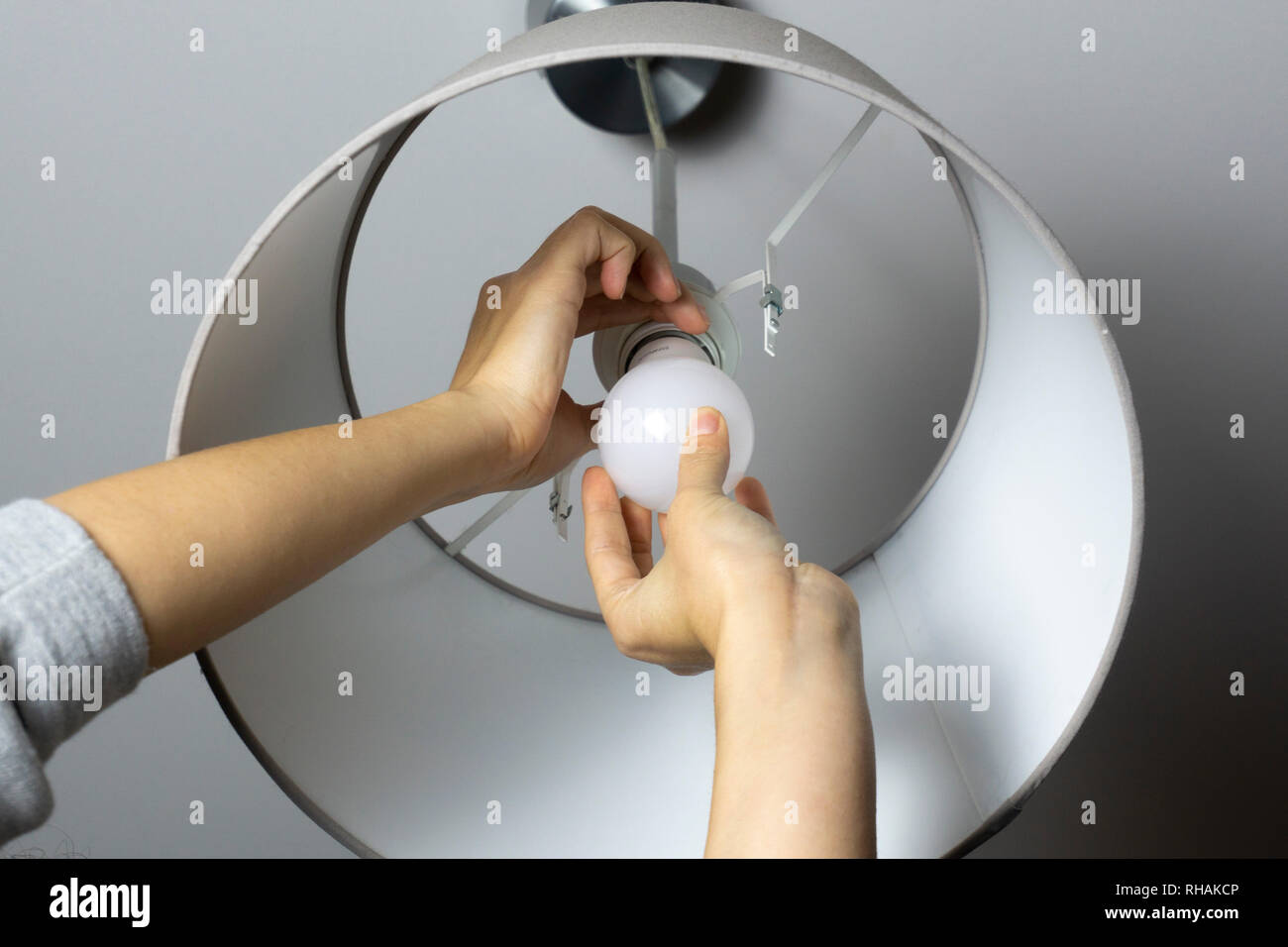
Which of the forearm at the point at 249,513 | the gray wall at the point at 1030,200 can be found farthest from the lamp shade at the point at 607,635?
the gray wall at the point at 1030,200

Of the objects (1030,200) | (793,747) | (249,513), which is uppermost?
(1030,200)

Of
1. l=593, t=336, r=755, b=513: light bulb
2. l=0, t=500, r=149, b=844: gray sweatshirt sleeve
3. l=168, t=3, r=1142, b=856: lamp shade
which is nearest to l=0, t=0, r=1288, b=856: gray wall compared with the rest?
l=168, t=3, r=1142, b=856: lamp shade

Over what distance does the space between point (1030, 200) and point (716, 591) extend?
2.25ft

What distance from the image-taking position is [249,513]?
1.49ft

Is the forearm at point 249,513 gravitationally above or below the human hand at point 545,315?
below

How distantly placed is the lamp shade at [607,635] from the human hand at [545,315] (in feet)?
0.31

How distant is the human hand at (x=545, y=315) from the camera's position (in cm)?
61

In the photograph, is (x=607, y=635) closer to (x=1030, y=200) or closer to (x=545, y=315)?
(x=545, y=315)

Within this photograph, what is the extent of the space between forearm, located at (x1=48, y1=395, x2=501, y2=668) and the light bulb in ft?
0.28

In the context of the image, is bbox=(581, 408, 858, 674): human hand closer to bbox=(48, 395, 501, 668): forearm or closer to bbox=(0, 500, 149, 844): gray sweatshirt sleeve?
bbox=(48, 395, 501, 668): forearm

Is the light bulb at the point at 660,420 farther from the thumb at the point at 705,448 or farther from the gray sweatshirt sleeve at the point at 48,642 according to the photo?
the gray sweatshirt sleeve at the point at 48,642

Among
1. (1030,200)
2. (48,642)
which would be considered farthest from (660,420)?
(1030,200)

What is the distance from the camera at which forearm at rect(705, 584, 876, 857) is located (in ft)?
1.45
